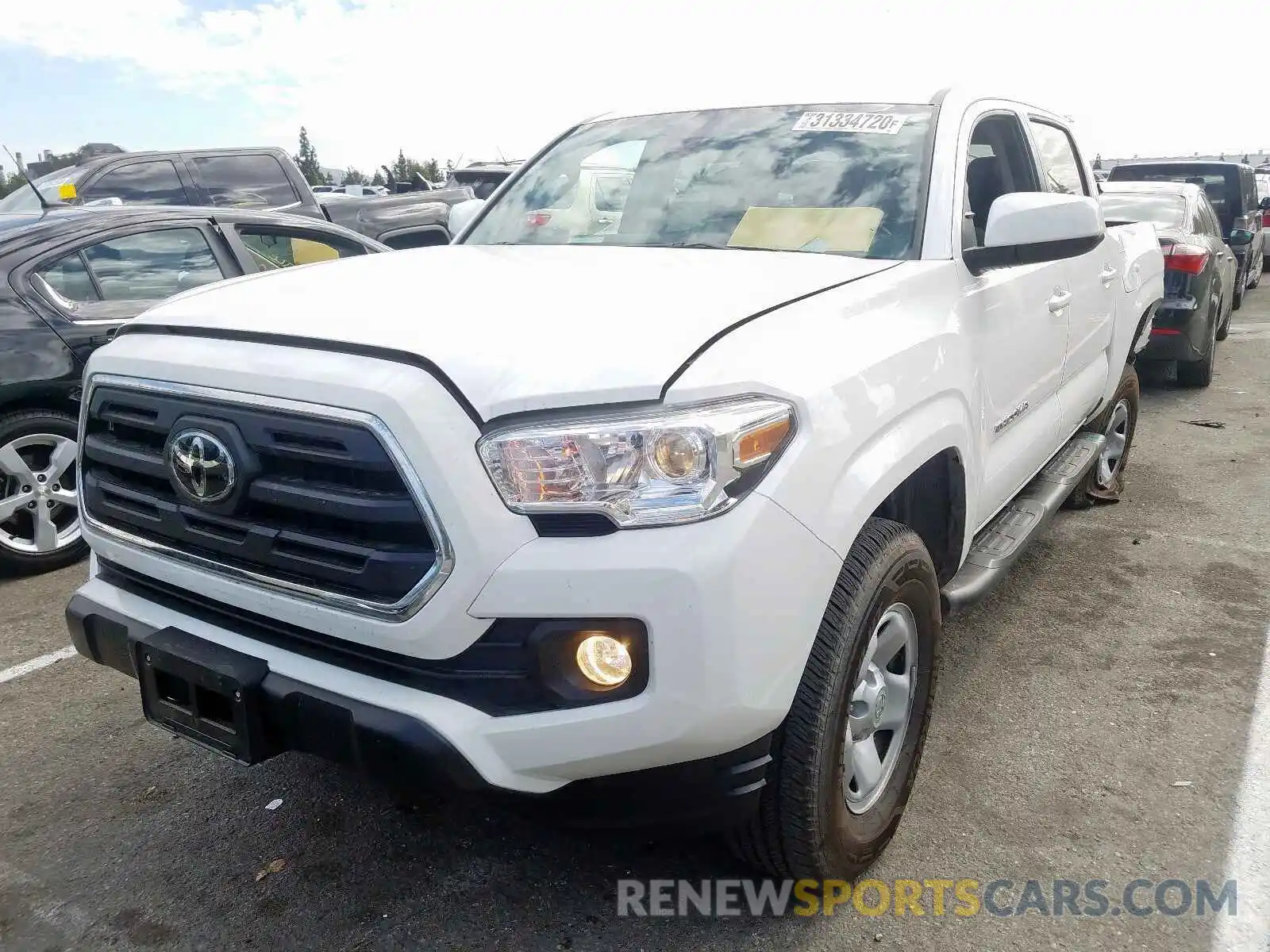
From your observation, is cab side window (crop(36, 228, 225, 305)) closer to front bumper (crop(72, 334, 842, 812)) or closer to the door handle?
front bumper (crop(72, 334, 842, 812))

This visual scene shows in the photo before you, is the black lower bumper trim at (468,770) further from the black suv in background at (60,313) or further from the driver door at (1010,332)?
the black suv in background at (60,313)

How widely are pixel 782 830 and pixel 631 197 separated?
2027mm

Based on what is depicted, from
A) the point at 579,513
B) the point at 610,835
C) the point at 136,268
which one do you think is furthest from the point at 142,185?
the point at 579,513

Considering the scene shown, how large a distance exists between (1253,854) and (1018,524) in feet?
4.13

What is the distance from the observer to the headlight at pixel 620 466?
5.92 ft

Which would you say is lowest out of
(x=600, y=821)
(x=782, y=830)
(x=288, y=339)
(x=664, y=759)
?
(x=782, y=830)

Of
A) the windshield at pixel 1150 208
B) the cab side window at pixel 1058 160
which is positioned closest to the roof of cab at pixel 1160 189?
the windshield at pixel 1150 208

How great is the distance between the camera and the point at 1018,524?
138 inches

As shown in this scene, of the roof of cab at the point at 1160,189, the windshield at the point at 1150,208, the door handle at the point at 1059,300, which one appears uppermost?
the roof of cab at the point at 1160,189

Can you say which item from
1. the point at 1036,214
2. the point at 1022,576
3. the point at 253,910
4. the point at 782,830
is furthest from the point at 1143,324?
the point at 253,910

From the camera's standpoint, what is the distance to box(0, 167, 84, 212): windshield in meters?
7.78

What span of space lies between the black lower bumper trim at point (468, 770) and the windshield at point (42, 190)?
23.0 ft

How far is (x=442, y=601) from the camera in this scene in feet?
6.00

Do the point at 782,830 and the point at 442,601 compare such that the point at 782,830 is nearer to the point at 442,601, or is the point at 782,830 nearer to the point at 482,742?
the point at 482,742
